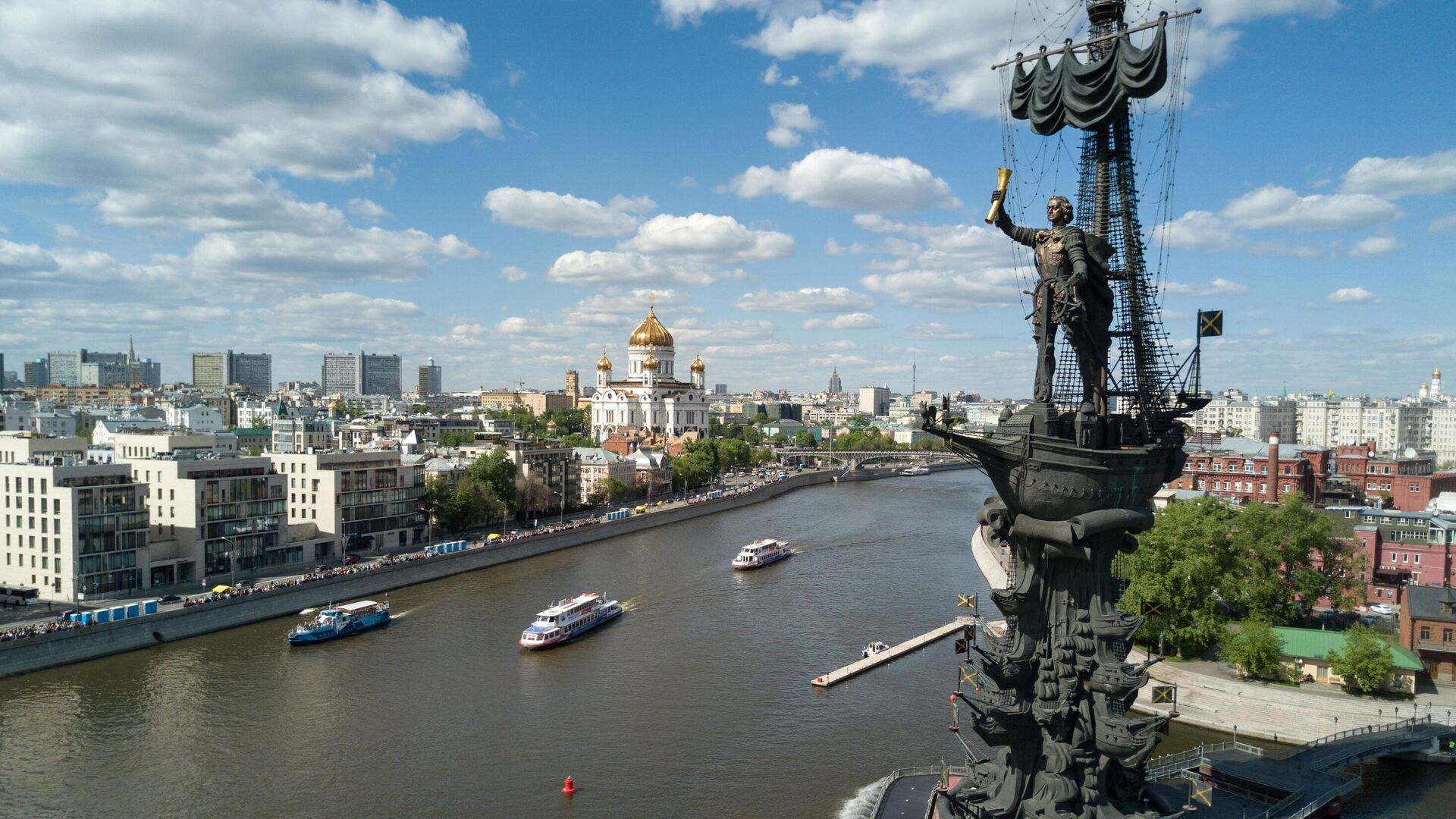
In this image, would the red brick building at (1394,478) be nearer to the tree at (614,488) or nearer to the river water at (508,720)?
the river water at (508,720)

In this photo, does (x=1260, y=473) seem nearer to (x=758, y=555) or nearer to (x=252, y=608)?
(x=758, y=555)

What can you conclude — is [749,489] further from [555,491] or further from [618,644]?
[618,644]

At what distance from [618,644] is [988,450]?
20.4 metres

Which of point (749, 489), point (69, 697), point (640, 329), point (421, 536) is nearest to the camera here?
point (69, 697)

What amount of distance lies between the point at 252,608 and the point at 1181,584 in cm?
3082

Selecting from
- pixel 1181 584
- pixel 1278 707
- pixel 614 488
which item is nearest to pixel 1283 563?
pixel 1181 584

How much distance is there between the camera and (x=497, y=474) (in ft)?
173

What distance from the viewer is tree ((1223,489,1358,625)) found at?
27.4 metres

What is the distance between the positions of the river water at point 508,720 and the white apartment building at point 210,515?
541 cm

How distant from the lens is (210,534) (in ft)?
118

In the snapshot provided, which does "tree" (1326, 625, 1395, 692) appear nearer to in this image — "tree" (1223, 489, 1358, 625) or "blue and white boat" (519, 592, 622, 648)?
"tree" (1223, 489, 1358, 625)

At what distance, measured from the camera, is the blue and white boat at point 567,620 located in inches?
1201

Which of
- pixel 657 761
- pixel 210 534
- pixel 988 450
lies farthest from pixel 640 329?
pixel 988 450

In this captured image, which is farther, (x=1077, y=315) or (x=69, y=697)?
(x=69, y=697)
